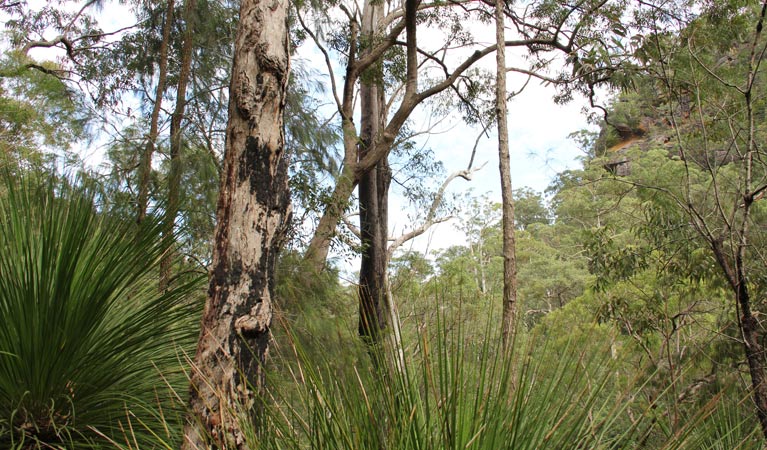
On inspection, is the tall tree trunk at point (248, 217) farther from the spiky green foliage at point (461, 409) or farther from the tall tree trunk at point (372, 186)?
the tall tree trunk at point (372, 186)

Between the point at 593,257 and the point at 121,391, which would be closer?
the point at 121,391

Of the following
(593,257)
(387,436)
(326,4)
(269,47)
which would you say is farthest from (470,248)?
(387,436)

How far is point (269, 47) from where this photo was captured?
2814mm

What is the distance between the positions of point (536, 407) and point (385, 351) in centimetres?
37

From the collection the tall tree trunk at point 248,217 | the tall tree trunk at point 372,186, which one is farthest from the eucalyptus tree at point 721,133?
the tall tree trunk at point 372,186

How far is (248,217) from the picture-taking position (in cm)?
251

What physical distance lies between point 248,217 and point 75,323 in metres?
0.79

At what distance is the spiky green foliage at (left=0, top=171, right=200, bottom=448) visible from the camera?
6.59 feet

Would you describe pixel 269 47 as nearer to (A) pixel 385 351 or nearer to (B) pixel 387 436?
(A) pixel 385 351

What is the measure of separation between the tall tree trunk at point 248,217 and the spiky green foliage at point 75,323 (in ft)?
0.55

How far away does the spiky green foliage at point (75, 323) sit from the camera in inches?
79.1

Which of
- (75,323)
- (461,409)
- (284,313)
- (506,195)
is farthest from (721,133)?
(75,323)

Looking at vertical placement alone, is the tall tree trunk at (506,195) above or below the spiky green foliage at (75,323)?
above

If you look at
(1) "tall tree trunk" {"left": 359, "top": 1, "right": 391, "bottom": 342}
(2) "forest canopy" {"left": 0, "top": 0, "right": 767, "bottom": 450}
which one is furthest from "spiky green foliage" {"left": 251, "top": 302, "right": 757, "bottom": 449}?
(1) "tall tree trunk" {"left": 359, "top": 1, "right": 391, "bottom": 342}
